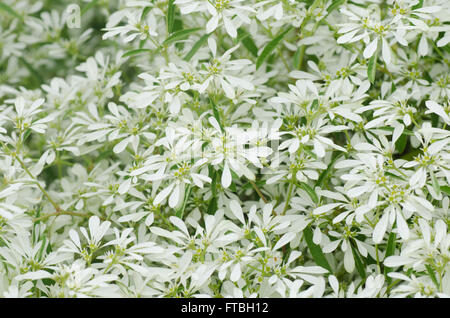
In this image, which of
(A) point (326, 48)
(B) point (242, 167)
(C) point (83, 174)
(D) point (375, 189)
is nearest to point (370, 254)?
(D) point (375, 189)

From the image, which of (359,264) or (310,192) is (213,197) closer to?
(310,192)

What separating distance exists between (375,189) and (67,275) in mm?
579

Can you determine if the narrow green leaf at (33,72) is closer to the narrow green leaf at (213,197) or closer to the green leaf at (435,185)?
the narrow green leaf at (213,197)

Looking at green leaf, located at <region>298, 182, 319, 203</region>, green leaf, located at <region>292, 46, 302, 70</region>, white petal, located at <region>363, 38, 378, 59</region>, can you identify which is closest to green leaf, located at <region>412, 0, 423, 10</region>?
white petal, located at <region>363, 38, 378, 59</region>

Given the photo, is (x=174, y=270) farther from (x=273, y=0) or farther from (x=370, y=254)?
(x=273, y=0)

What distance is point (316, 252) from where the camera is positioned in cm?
109

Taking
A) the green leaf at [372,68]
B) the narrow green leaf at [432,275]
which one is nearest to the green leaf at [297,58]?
the green leaf at [372,68]

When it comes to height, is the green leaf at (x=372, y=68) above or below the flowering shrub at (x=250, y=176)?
above

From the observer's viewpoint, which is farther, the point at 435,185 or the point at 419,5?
the point at 419,5

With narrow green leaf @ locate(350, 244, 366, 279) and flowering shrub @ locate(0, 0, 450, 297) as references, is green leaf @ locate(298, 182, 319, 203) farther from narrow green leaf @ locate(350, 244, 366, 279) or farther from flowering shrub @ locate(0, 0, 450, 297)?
narrow green leaf @ locate(350, 244, 366, 279)

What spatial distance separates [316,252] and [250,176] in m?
0.21

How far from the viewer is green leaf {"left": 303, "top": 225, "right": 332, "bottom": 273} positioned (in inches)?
42.7

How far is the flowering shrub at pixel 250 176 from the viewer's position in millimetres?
1010

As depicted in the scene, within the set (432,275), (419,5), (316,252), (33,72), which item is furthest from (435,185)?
(33,72)
